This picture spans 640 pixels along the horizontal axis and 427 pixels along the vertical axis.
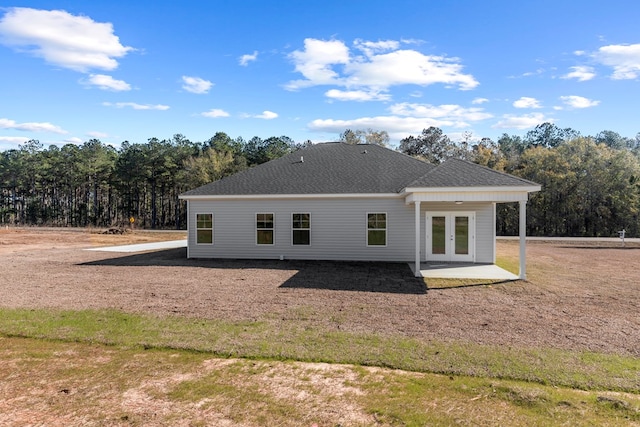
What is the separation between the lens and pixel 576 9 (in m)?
11.9

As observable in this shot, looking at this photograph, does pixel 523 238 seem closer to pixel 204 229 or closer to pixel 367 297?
pixel 367 297

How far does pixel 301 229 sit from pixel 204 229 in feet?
13.2

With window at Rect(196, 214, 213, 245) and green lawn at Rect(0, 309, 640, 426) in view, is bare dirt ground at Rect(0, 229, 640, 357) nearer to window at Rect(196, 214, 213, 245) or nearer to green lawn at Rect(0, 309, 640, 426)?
green lawn at Rect(0, 309, 640, 426)

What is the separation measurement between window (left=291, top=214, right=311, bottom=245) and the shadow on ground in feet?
2.99

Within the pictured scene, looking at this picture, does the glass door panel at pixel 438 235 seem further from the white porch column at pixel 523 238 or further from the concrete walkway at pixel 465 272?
the white porch column at pixel 523 238

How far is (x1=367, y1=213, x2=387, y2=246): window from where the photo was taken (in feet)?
45.4

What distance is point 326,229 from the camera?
14281 millimetres

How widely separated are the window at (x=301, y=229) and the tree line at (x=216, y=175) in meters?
25.8

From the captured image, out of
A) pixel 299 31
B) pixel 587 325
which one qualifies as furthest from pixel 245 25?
pixel 587 325

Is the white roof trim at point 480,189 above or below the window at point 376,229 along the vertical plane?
above

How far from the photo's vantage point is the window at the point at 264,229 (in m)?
14.8

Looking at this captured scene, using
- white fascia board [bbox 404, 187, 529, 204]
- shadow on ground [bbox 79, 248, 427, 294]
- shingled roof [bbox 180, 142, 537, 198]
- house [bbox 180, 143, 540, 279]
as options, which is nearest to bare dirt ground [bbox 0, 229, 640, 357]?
shadow on ground [bbox 79, 248, 427, 294]

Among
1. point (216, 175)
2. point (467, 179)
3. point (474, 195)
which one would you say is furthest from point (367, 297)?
point (216, 175)

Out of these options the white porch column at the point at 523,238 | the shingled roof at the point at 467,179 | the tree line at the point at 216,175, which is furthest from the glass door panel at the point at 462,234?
the tree line at the point at 216,175
